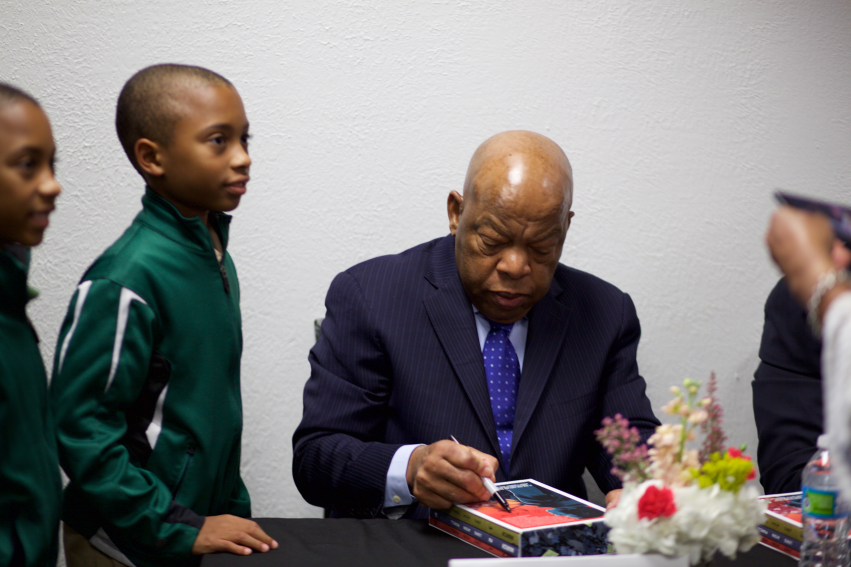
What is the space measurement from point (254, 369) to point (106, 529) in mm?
1028

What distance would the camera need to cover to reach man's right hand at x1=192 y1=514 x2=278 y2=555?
3.70ft

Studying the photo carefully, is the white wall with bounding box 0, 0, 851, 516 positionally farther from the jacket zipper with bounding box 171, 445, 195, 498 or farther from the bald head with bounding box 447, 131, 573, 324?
the jacket zipper with bounding box 171, 445, 195, 498

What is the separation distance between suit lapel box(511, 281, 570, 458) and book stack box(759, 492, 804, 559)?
19.9 inches

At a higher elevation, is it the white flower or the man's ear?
the man's ear

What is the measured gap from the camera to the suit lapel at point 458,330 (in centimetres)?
159

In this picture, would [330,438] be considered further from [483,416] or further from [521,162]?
[521,162]

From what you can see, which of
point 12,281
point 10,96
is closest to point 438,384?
point 12,281

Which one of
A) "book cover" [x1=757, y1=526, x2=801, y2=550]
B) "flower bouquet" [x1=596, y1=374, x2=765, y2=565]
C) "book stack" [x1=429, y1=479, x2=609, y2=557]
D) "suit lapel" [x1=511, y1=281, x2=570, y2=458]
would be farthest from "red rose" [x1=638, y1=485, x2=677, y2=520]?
"suit lapel" [x1=511, y1=281, x2=570, y2=458]

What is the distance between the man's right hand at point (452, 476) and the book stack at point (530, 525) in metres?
0.02

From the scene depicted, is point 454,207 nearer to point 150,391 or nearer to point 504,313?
point 504,313

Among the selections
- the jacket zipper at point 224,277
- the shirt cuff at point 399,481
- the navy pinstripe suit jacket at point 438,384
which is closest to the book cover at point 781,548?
the navy pinstripe suit jacket at point 438,384

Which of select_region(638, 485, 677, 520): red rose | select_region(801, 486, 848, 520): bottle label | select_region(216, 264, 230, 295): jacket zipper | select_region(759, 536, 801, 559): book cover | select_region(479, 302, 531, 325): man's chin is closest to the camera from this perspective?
select_region(638, 485, 677, 520): red rose

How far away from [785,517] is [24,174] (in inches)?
50.0

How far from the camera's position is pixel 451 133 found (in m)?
2.25
